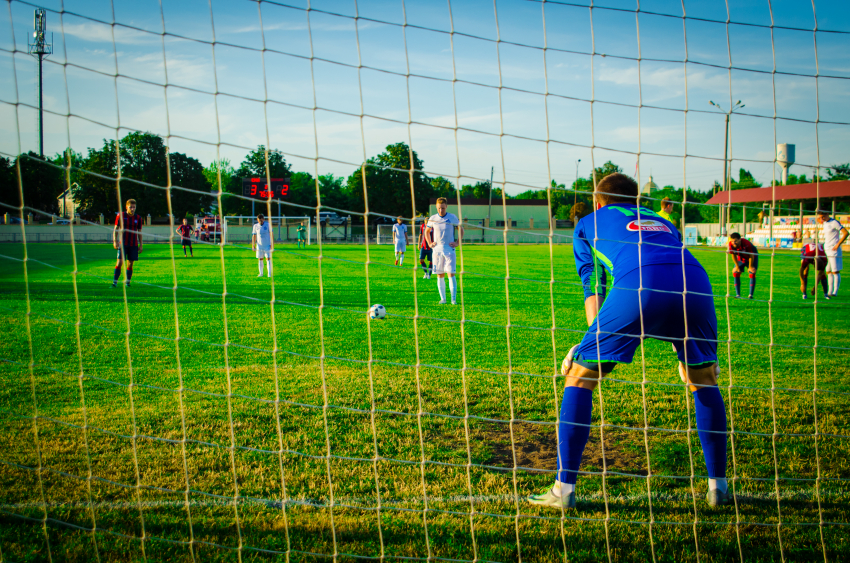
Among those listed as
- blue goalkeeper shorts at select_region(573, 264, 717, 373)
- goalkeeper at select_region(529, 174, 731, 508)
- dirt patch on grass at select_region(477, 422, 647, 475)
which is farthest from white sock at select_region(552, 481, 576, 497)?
blue goalkeeper shorts at select_region(573, 264, 717, 373)

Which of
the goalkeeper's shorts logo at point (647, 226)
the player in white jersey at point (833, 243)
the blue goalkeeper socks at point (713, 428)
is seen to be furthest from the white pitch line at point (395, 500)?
the player in white jersey at point (833, 243)

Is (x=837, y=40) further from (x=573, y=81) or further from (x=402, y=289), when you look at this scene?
(x=402, y=289)

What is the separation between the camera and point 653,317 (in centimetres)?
243

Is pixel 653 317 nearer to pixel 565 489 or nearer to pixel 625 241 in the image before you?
pixel 625 241

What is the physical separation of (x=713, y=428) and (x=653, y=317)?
0.67 m

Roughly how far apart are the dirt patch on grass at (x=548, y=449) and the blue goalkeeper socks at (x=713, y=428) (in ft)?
1.49

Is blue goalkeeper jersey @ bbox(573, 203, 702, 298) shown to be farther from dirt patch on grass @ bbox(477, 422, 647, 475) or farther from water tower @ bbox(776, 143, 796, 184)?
dirt patch on grass @ bbox(477, 422, 647, 475)

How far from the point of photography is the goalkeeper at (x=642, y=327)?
243 centimetres

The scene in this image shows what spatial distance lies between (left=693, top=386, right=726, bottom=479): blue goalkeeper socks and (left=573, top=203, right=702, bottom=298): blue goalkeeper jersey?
65 cm

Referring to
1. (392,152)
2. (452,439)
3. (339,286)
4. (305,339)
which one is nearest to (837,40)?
(452,439)

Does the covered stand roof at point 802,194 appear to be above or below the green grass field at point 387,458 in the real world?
above

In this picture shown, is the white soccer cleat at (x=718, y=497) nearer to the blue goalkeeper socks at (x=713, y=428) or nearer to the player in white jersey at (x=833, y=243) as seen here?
the blue goalkeeper socks at (x=713, y=428)

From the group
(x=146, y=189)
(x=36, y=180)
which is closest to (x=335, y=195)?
(x=146, y=189)

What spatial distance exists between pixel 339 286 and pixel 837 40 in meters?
9.96
